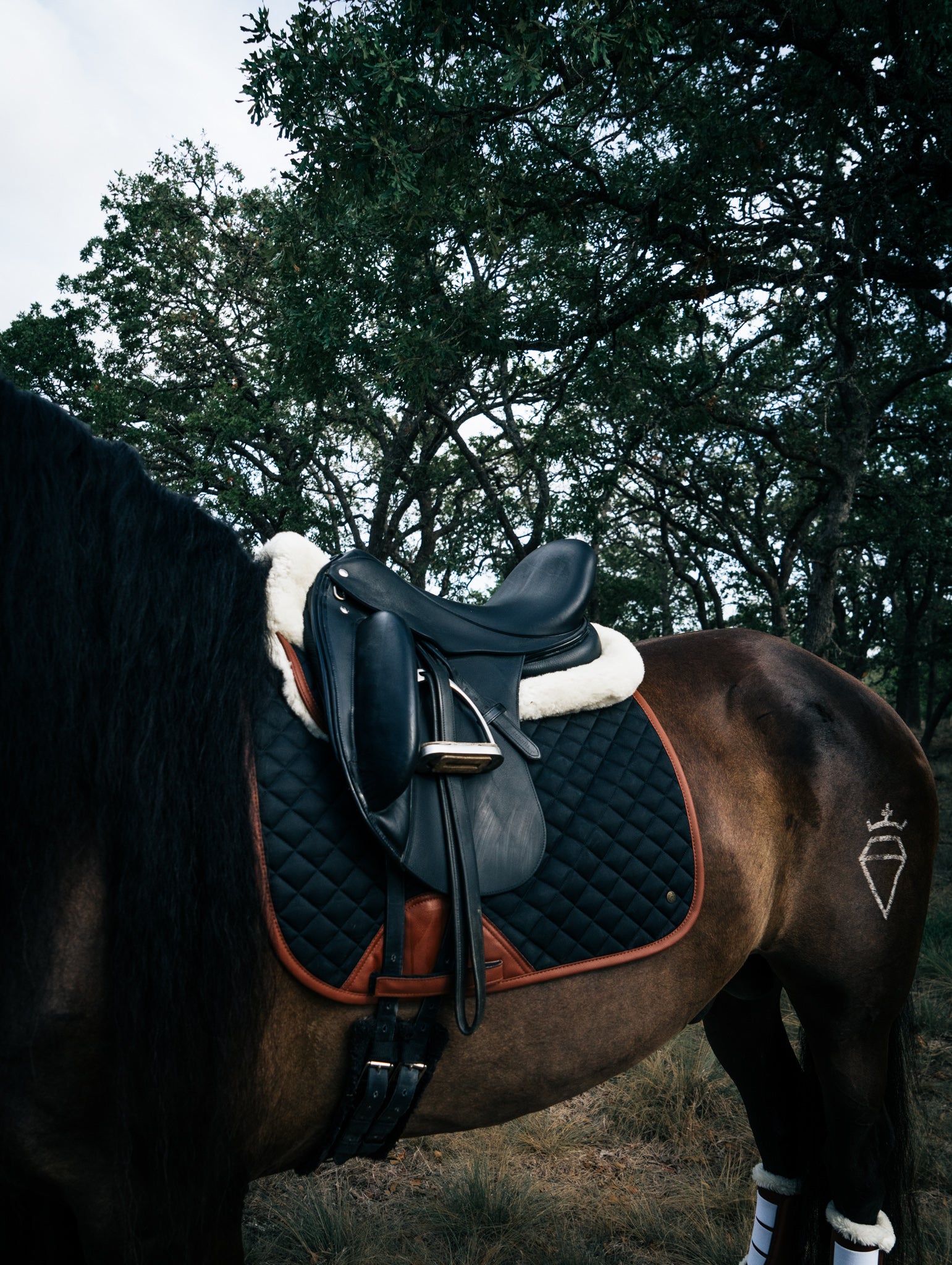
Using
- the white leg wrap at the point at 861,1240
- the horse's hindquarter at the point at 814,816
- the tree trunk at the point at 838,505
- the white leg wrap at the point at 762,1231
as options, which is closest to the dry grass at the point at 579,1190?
the white leg wrap at the point at 762,1231

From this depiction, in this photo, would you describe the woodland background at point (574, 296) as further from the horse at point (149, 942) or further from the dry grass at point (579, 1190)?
the dry grass at point (579, 1190)

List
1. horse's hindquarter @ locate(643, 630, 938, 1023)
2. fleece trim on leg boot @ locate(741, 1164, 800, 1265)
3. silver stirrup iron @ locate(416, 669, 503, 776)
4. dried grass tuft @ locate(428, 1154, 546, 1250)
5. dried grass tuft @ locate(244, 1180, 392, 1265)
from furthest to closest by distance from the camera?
dried grass tuft @ locate(428, 1154, 546, 1250)
dried grass tuft @ locate(244, 1180, 392, 1265)
fleece trim on leg boot @ locate(741, 1164, 800, 1265)
horse's hindquarter @ locate(643, 630, 938, 1023)
silver stirrup iron @ locate(416, 669, 503, 776)

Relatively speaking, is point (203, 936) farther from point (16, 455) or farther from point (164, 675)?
point (16, 455)

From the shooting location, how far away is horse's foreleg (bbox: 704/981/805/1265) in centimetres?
200

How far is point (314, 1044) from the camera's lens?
3.98 feet

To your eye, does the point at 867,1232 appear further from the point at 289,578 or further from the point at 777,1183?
the point at 289,578

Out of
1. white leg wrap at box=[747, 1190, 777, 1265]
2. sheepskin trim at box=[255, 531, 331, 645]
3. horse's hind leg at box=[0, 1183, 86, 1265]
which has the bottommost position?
white leg wrap at box=[747, 1190, 777, 1265]

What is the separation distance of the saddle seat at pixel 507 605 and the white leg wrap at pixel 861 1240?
1.43m

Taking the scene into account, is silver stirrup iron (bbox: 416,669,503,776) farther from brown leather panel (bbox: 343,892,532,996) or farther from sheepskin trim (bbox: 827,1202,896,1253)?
sheepskin trim (bbox: 827,1202,896,1253)

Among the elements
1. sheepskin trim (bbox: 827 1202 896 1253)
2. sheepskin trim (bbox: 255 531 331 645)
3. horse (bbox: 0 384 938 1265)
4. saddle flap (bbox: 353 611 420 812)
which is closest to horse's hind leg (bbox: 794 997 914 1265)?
sheepskin trim (bbox: 827 1202 896 1253)

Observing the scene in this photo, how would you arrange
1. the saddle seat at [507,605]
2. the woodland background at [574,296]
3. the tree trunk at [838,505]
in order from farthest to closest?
1. the tree trunk at [838,505]
2. the woodland background at [574,296]
3. the saddle seat at [507,605]

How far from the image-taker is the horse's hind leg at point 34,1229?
1.24m

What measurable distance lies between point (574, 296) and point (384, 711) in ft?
19.3

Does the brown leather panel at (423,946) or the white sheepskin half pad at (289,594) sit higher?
the white sheepskin half pad at (289,594)
